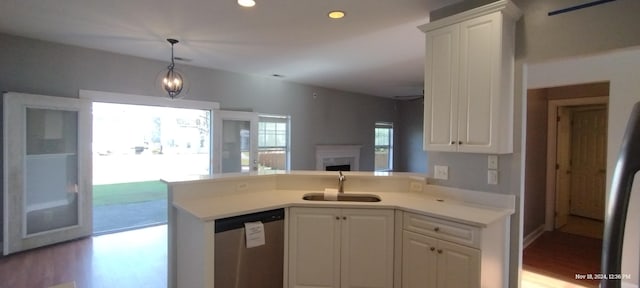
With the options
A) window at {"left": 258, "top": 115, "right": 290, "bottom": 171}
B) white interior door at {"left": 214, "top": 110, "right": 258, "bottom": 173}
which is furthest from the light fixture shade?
window at {"left": 258, "top": 115, "right": 290, "bottom": 171}

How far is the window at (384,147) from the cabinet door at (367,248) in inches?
236

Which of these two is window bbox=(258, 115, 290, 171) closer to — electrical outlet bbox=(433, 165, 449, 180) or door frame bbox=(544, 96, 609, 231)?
electrical outlet bbox=(433, 165, 449, 180)

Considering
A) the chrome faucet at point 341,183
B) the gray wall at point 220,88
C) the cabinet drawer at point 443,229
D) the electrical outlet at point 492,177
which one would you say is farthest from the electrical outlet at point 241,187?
the gray wall at point 220,88

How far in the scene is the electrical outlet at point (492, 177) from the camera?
2404 millimetres

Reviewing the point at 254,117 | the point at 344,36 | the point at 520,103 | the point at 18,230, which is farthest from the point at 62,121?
the point at 520,103

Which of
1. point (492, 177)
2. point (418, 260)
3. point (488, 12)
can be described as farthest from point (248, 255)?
point (488, 12)

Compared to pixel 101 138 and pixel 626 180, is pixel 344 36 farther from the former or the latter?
pixel 101 138

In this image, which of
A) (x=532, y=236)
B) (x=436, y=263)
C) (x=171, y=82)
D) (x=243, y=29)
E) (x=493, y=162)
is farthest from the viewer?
(x=532, y=236)

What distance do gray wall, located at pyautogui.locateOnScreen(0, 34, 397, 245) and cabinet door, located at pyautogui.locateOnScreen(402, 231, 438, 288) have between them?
3949mm

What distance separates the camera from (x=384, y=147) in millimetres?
8672

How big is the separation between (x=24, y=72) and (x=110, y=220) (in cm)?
277

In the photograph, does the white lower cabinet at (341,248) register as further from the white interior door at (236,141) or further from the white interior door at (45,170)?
the white interior door at (45,170)

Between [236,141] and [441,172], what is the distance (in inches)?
152

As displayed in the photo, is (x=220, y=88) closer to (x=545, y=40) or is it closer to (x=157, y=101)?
(x=157, y=101)
